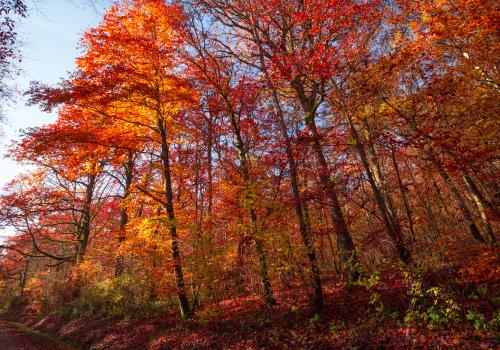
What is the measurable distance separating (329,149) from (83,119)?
961cm

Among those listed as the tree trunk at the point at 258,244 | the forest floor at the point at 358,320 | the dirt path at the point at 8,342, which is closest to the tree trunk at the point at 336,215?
the forest floor at the point at 358,320

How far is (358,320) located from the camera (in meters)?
6.14

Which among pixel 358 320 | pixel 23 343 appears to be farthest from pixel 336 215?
pixel 23 343

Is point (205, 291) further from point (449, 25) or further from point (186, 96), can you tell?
point (449, 25)

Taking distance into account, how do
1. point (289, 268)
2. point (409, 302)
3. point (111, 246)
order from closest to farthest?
point (409, 302)
point (289, 268)
point (111, 246)

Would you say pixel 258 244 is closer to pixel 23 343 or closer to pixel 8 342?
pixel 23 343

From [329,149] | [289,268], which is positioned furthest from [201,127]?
[289,268]

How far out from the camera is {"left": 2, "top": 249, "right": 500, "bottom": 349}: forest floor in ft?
16.5

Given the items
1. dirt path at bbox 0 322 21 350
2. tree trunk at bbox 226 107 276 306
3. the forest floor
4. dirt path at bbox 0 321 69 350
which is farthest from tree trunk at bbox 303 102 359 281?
dirt path at bbox 0 322 21 350

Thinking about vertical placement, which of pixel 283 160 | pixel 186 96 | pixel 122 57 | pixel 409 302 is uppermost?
pixel 122 57

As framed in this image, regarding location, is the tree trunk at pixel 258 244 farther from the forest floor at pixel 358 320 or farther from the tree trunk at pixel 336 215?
the tree trunk at pixel 336 215

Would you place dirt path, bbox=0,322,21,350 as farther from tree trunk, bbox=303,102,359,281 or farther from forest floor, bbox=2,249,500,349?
tree trunk, bbox=303,102,359,281

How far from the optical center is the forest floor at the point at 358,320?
5020 millimetres

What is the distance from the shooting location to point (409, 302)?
6.14m
